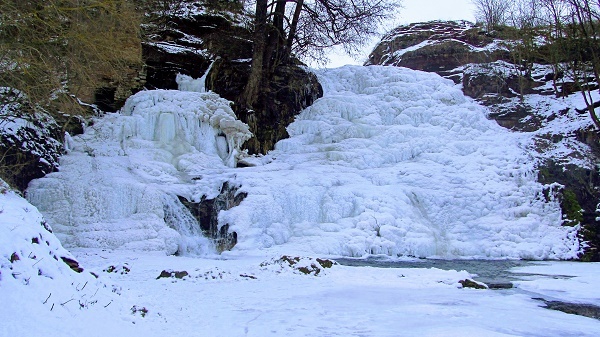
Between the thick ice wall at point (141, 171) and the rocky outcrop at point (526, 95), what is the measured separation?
9935 mm

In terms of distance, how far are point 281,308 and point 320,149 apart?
10685 mm

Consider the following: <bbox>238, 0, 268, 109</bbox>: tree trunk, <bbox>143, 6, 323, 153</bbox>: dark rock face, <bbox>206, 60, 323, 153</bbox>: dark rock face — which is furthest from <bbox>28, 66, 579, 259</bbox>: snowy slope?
<bbox>238, 0, 268, 109</bbox>: tree trunk

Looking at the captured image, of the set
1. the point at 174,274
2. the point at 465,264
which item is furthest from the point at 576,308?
the point at 174,274

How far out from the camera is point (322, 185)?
41.4ft

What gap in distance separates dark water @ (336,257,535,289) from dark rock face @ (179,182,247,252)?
114 inches

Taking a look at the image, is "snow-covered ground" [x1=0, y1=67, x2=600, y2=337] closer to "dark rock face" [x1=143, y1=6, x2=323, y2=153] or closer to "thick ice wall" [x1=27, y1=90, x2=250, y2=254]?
"thick ice wall" [x1=27, y1=90, x2=250, y2=254]

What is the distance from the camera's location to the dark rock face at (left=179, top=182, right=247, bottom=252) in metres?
11.1

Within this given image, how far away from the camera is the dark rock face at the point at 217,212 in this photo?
436 inches

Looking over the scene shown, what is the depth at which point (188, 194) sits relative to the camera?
11.6 metres

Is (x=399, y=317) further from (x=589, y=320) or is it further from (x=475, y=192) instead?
(x=475, y=192)

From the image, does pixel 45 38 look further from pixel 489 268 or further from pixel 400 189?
pixel 400 189

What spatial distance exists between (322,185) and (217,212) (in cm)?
301

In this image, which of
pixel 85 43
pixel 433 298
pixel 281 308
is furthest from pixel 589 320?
pixel 85 43

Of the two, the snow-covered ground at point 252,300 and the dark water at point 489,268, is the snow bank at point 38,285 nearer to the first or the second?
the snow-covered ground at point 252,300
